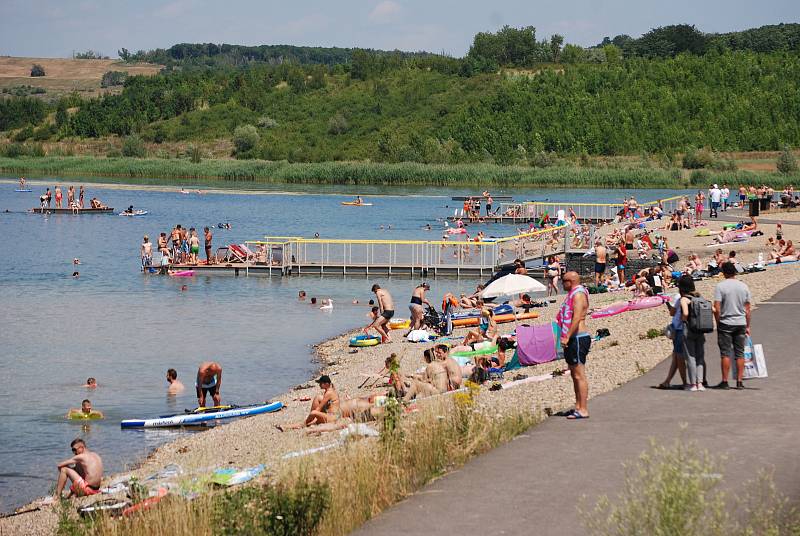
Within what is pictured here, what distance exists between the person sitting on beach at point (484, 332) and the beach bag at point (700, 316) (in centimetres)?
885

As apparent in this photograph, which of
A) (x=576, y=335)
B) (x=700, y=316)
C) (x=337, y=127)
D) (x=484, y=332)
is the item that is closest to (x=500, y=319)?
(x=484, y=332)

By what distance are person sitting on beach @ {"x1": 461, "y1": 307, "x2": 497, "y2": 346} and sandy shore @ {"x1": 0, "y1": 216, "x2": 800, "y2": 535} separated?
1.14 metres

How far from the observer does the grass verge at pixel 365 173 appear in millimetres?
91812

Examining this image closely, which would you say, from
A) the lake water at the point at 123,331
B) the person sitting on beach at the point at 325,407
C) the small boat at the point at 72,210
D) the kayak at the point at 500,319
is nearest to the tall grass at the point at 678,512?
the person sitting on beach at the point at 325,407

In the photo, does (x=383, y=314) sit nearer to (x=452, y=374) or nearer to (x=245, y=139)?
(x=452, y=374)

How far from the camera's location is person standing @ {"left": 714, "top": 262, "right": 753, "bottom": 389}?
574 inches

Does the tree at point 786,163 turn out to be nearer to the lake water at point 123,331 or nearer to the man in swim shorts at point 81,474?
the lake water at point 123,331

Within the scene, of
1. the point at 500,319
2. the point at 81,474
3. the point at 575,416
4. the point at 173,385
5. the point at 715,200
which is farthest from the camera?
the point at 715,200

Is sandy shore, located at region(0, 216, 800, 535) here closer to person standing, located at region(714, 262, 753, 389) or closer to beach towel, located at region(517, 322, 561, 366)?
beach towel, located at region(517, 322, 561, 366)

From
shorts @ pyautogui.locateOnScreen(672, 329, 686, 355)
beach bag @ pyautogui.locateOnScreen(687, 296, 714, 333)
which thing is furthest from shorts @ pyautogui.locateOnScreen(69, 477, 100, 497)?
beach bag @ pyautogui.locateOnScreen(687, 296, 714, 333)

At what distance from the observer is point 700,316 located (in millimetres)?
14484

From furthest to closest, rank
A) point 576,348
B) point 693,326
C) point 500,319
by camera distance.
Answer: point 500,319 < point 693,326 < point 576,348

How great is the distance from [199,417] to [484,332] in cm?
643

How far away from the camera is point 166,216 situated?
70250mm
